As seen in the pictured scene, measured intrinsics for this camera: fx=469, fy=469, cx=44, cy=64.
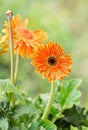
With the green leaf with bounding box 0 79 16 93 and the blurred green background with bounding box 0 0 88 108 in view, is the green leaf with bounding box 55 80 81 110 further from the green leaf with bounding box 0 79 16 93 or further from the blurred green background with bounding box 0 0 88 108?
the blurred green background with bounding box 0 0 88 108

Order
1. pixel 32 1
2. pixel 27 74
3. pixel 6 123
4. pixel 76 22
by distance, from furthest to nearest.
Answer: pixel 76 22
pixel 32 1
pixel 27 74
pixel 6 123

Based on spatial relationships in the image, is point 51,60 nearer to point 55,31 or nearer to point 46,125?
point 46,125

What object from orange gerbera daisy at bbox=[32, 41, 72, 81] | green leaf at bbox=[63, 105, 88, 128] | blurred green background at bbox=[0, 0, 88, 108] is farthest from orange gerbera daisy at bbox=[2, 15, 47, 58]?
blurred green background at bbox=[0, 0, 88, 108]

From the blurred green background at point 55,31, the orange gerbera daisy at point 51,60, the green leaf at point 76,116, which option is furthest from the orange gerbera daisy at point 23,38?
the blurred green background at point 55,31

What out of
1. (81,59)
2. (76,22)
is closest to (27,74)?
(81,59)

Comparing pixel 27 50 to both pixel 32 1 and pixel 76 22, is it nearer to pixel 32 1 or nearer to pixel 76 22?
pixel 32 1

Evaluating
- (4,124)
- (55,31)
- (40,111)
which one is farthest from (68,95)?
(55,31)

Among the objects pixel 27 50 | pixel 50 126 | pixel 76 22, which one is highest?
pixel 76 22
